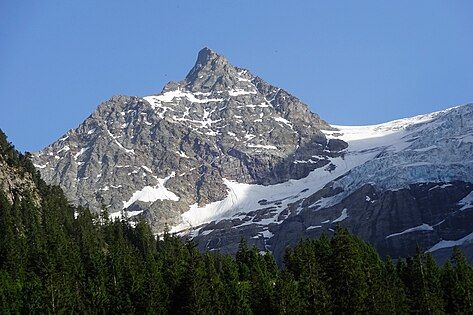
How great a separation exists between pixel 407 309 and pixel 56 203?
373 feet

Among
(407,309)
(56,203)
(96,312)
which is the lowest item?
(407,309)

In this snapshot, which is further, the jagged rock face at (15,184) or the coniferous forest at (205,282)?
the jagged rock face at (15,184)

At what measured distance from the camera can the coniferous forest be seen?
3969 inches

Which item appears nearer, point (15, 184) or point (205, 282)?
point (205, 282)

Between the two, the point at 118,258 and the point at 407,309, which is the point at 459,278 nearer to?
the point at 407,309

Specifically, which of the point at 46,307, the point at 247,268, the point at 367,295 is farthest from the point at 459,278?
the point at 46,307

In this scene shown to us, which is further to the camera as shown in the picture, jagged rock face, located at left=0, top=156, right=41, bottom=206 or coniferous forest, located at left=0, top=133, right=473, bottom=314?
jagged rock face, located at left=0, top=156, right=41, bottom=206

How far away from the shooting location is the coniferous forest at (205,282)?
101 m

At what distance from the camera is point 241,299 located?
119750 mm

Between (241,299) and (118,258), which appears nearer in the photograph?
(241,299)

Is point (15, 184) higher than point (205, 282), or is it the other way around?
point (15, 184)

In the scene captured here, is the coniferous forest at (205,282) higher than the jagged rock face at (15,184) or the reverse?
the reverse

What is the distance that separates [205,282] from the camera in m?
115

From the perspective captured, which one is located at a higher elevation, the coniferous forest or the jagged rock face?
the jagged rock face
